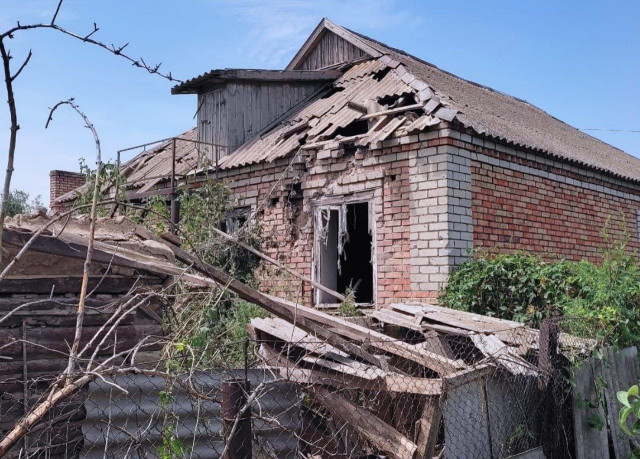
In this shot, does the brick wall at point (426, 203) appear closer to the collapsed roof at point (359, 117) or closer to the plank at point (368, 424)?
the collapsed roof at point (359, 117)

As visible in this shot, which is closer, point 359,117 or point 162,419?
point 162,419

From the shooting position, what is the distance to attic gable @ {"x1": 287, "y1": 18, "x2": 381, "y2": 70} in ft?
44.0

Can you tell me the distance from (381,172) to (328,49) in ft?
17.8

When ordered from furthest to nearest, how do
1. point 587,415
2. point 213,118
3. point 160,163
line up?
point 160,163 → point 213,118 → point 587,415

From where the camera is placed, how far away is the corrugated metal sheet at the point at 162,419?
3998 millimetres

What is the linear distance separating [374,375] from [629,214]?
1094 centimetres

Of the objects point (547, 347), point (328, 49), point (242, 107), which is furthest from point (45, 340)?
point (328, 49)

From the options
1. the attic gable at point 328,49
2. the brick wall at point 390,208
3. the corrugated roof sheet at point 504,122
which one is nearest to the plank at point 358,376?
the brick wall at point 390,208

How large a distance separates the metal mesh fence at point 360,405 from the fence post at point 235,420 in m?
0.94

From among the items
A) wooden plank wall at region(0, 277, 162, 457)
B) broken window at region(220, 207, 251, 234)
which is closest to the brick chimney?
broken window at region(220, 207, 251, 234)

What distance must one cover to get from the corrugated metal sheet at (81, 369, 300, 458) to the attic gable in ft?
31.4

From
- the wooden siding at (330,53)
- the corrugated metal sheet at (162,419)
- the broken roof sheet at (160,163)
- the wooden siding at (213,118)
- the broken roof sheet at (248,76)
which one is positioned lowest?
the corrugated metal sheet at (162,419)

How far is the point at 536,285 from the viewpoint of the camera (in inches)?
350

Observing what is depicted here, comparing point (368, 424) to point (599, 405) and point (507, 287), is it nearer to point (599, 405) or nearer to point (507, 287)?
point (599, 405)
